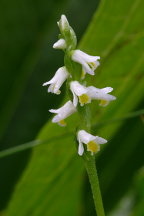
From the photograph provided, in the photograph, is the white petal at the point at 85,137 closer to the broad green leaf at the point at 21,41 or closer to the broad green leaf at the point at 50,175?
the broad green leaf at the point at 50,175

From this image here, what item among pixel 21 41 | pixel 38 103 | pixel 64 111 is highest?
pixel 21 41

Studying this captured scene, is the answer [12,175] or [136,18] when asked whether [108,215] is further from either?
[136,18]

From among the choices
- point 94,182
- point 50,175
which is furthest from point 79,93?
point 50,175

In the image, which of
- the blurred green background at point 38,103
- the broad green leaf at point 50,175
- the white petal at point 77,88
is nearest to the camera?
the white petal at point 77,88

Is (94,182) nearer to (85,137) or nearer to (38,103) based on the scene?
(85,137)

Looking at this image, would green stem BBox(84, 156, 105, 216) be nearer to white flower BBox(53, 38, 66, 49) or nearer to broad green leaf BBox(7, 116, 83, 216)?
white flower BBox(53, 38, 66, 49)

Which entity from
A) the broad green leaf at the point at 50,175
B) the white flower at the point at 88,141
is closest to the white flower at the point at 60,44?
the white flower at the point at 88,141

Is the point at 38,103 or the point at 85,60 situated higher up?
the point at 38,103

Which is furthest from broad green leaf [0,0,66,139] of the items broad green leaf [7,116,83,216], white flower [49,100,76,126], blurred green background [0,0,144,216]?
white flower [49,100,76,126]
